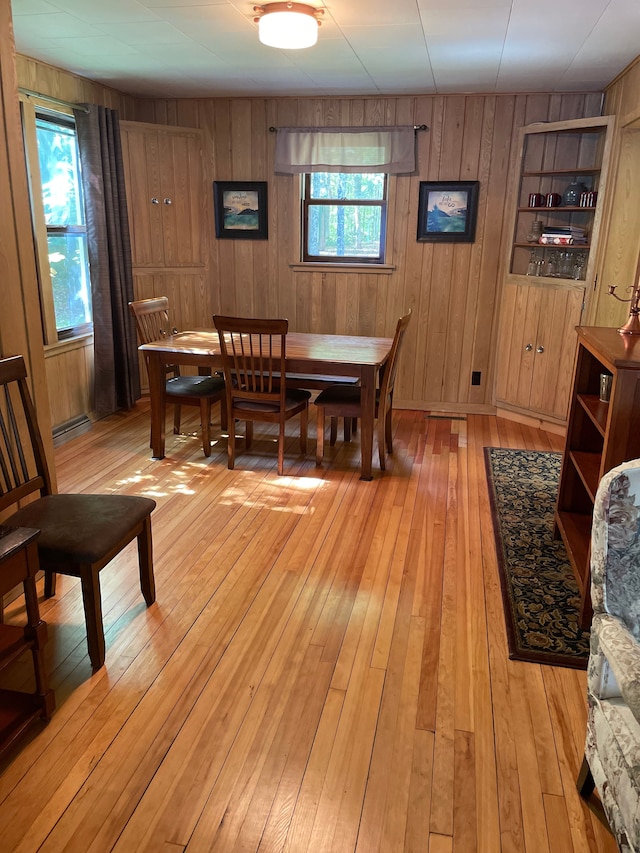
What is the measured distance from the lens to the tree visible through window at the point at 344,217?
5230 millimetres

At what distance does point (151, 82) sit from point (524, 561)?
4319 mm

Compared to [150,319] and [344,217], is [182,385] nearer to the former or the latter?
[150,319]

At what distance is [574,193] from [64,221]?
3.73 meters

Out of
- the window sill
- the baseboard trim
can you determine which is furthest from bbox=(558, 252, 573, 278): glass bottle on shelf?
the baseboard trim

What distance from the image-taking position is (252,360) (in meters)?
3.70

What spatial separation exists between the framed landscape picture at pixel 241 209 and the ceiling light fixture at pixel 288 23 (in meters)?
2.23

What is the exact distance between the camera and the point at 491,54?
376cm

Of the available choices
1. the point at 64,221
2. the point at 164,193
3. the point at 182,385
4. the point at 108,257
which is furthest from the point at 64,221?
the point at 182,385

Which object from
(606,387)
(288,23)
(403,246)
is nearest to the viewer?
(606,387)

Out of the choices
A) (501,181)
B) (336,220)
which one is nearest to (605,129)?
(501,181)

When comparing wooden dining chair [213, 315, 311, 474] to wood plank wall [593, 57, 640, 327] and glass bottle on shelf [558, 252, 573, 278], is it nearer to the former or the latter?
wood plank wall [593, 57, 640, 327]

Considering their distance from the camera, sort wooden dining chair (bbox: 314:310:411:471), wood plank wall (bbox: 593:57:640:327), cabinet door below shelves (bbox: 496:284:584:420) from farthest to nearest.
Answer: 1. cabinet door below shelves (bbox: 496:284:584:420)
2. wood plank wall (bbox: 593:57:640:327)
3. wooden dining chair (bbox: 314:310:411:471)

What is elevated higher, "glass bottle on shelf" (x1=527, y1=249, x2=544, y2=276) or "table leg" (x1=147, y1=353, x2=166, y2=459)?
Result: "glass bottle on shelf" (x1=527, y1=249, x2=544, y2=276)

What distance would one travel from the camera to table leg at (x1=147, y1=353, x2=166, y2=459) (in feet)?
13.1
